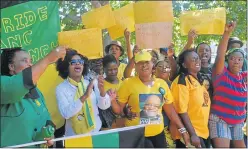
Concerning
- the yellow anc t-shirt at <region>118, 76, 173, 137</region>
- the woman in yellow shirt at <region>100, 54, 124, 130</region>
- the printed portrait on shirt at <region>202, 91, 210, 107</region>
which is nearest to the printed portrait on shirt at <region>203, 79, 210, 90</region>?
the printed portrait on shirt at <region>202, 91, 210, 107</region>

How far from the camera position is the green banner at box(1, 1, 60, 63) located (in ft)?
16.1

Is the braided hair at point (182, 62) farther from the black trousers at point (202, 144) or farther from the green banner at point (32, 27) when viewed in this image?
the green banner at point (32, 27)

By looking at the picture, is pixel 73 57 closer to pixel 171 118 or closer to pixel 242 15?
pixel 171 118

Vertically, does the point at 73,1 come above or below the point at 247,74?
above

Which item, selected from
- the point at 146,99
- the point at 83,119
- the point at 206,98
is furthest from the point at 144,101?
the point at 206,98

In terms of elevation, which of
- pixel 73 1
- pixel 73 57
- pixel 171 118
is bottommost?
pixel 171 118

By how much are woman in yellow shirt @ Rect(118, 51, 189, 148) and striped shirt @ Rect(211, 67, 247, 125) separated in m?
0.69

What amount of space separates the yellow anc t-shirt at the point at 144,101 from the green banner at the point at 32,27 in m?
1.20

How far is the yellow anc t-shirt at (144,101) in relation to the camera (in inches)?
165

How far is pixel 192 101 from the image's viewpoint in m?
4.54

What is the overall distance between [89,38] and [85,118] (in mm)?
1002

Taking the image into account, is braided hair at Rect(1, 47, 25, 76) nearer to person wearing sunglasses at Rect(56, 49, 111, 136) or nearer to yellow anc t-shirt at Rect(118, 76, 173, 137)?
person wearing sunglasses at Rect(56, 49, 111, 136)

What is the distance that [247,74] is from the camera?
4.95 m

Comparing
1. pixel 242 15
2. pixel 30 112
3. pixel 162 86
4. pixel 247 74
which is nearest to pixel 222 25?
pixel 247 74
